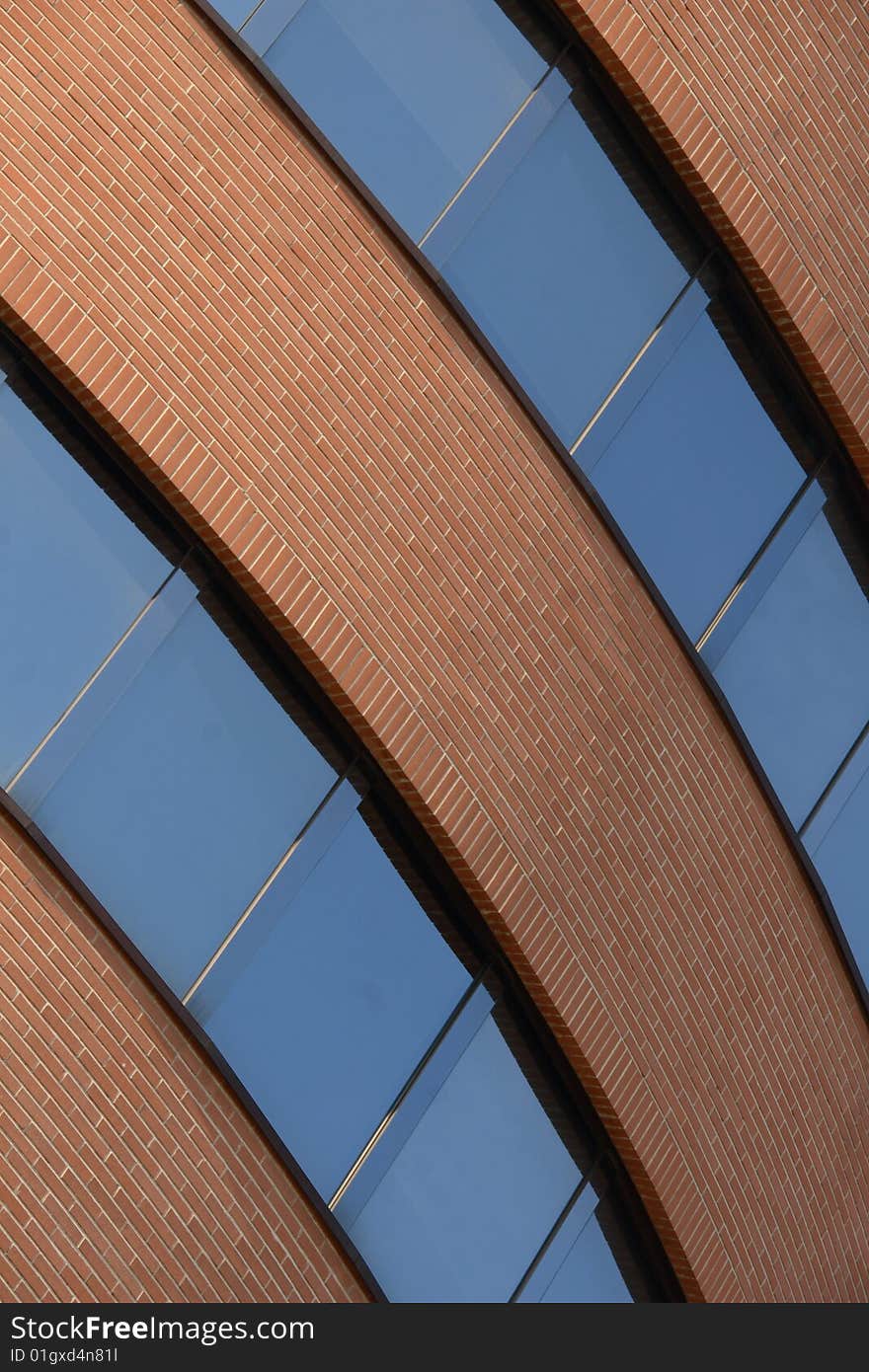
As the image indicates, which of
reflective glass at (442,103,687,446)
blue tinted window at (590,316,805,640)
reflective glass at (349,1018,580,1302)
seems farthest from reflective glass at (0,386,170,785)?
reflective glass at (349,1018,580,1302)

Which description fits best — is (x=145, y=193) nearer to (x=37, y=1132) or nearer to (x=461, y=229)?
(x=461, y=229)

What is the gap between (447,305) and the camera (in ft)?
Answer: 35.3

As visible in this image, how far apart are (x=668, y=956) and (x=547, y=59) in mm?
5840

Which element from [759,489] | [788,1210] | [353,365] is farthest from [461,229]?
[788,1210]

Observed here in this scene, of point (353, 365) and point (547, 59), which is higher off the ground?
point (547, 59)

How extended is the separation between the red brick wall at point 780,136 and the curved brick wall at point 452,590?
2.09 m

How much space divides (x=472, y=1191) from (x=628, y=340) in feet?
18.0

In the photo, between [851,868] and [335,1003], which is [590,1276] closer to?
[335,1003]

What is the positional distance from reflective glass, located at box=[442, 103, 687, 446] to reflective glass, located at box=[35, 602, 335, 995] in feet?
8.85

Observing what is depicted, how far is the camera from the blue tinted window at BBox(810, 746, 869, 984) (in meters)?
12.2

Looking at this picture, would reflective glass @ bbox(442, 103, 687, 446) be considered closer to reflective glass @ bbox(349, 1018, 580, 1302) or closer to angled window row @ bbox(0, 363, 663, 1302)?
angled window row @ bbox(0, 363, 663, 1302)

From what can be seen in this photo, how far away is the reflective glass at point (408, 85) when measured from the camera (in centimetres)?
1052

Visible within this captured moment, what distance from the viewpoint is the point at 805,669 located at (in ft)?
39.9

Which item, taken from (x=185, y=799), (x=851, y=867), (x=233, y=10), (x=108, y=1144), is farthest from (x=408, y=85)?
(x=108, y=1144)
